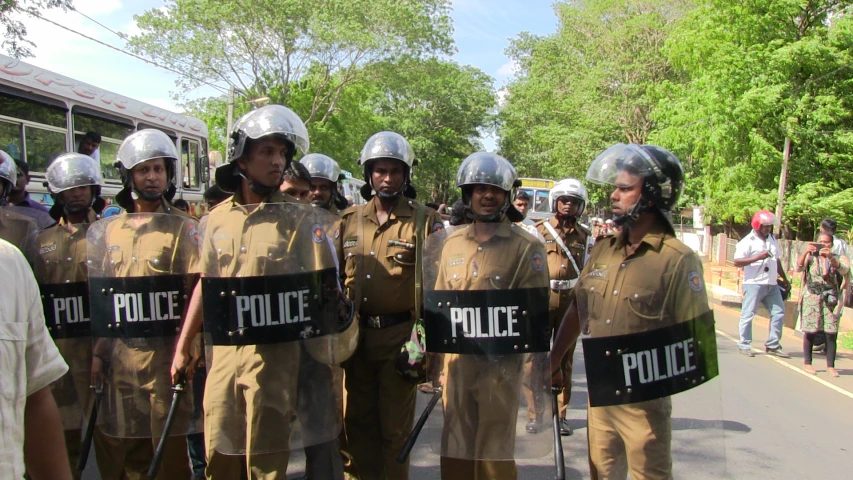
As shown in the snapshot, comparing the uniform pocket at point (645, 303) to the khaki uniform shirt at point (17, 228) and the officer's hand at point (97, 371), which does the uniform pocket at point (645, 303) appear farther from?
the khaki uniform shirt at point (17, 228)

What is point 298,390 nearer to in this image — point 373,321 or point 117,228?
point 373,321

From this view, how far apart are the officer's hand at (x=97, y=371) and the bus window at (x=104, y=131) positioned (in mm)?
5890

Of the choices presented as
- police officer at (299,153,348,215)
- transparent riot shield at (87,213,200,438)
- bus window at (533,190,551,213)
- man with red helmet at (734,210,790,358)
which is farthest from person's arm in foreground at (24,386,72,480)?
bus window at (533,190,551,213)

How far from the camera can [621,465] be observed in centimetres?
266

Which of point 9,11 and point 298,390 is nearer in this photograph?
point 298,390

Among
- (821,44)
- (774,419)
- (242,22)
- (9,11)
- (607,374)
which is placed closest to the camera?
(607,374)

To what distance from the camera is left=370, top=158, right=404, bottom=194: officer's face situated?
3.68 m

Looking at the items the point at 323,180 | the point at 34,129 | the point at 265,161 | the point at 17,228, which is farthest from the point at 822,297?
the point at 34,129

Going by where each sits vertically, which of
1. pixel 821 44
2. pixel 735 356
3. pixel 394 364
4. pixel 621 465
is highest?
pixel 821 44

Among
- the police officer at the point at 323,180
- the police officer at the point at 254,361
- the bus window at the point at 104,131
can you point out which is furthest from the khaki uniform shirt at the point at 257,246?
the bus window at the point at 104,131

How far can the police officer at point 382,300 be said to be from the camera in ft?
11.6

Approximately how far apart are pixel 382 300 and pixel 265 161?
1086 millimetres

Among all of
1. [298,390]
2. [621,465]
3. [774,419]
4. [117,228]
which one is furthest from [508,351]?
[774,419]

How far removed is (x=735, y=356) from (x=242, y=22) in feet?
60.5
